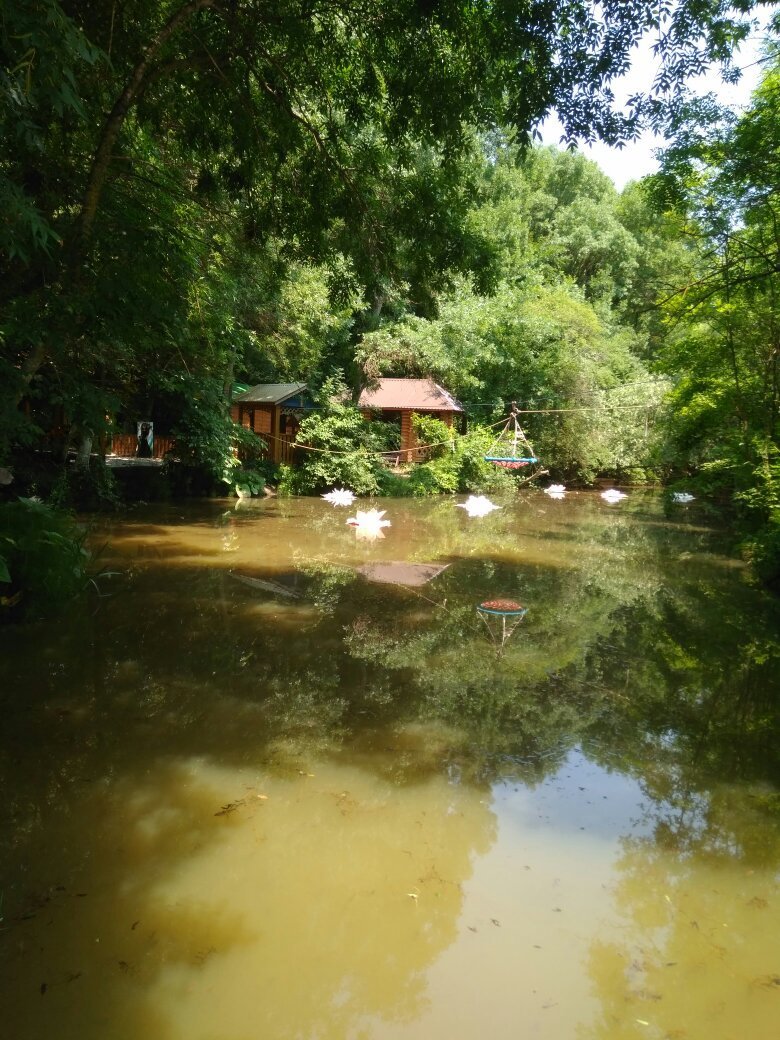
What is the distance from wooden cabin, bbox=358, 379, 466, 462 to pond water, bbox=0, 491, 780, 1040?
46.3 feet

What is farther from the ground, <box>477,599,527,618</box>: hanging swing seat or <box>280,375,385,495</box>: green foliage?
<box>280,375,385,495</box>: green foliage

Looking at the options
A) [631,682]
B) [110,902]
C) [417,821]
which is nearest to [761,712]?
[631,682]

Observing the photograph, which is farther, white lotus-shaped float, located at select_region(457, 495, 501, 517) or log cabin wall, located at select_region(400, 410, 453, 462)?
log cabin wall, located at select_region(400, 410, 453, 462)

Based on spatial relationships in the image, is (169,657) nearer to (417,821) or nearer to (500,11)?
(417,821)

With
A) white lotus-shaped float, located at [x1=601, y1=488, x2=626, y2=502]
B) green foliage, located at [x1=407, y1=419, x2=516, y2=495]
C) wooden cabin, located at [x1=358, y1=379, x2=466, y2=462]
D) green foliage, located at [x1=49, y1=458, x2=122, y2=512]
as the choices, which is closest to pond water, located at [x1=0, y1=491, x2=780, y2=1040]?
green foliage, located at [x1=49, y1=458, x2=122, y2=512]

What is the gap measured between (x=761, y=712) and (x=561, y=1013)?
3.30 meters

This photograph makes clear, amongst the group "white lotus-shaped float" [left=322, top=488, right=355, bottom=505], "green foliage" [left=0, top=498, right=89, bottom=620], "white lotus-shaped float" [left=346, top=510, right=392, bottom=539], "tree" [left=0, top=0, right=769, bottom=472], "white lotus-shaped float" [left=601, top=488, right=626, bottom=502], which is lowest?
"white lotus-shaped float" [left=601, top=488, right=626, bottom=502]

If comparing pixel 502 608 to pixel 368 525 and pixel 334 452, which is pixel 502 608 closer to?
pixel 368 525

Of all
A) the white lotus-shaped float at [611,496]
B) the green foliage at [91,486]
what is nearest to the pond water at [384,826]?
the green foliage at [91,486]

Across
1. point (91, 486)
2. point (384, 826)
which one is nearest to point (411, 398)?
point (91, 486)

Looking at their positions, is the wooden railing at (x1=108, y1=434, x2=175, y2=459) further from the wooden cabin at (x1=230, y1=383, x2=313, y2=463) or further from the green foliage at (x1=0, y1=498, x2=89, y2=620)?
the green foliage at (x1=0, y1=498, x2=89, y2=620)

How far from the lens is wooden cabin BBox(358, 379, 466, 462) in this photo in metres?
20.3

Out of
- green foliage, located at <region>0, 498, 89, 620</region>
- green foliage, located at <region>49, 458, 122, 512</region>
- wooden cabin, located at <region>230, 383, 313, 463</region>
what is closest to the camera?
green foliage, located at <region>0, 498, 89, 620</region>

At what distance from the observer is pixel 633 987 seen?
227 cm
